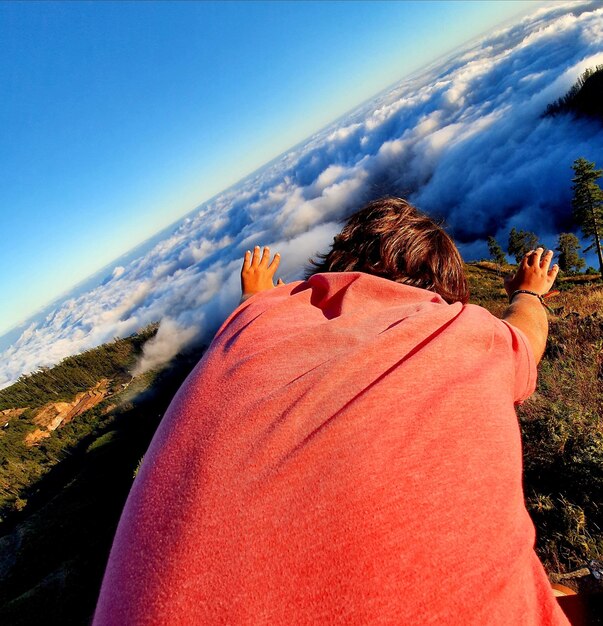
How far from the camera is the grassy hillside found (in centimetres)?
338

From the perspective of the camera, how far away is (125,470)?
1406 inches

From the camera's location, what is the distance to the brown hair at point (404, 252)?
1745 mm

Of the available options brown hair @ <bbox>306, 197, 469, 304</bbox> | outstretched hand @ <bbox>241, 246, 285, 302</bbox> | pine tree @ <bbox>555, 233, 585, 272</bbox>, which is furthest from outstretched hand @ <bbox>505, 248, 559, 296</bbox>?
pine tree @ <bbox>555, 233, 585, 272</bbox>

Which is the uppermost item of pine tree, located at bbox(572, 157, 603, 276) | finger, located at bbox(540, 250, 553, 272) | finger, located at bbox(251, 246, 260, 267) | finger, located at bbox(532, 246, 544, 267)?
finger, located at bbox(251, 246, 260, 267)

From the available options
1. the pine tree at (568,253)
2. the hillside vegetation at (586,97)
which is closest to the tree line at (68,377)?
the pine tree at (568,253)

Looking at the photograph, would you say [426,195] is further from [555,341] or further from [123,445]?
[555,341]

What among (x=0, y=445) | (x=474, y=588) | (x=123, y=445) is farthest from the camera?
(x=0, y=445)

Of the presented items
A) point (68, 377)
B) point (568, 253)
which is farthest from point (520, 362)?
point (68, 377)

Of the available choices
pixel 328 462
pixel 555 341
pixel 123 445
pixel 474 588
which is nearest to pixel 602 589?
pixel 474 588

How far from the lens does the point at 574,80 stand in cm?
14350

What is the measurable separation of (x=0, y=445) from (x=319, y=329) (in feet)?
293

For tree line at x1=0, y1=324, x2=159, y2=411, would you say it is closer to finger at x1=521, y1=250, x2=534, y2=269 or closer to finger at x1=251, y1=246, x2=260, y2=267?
finger at x1=251, y1=246, x2=260, y2=267

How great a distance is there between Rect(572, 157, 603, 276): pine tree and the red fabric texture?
48689 millimetres

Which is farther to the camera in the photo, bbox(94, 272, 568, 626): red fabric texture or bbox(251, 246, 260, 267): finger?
bbox(251, 246, 260, 267): finger
